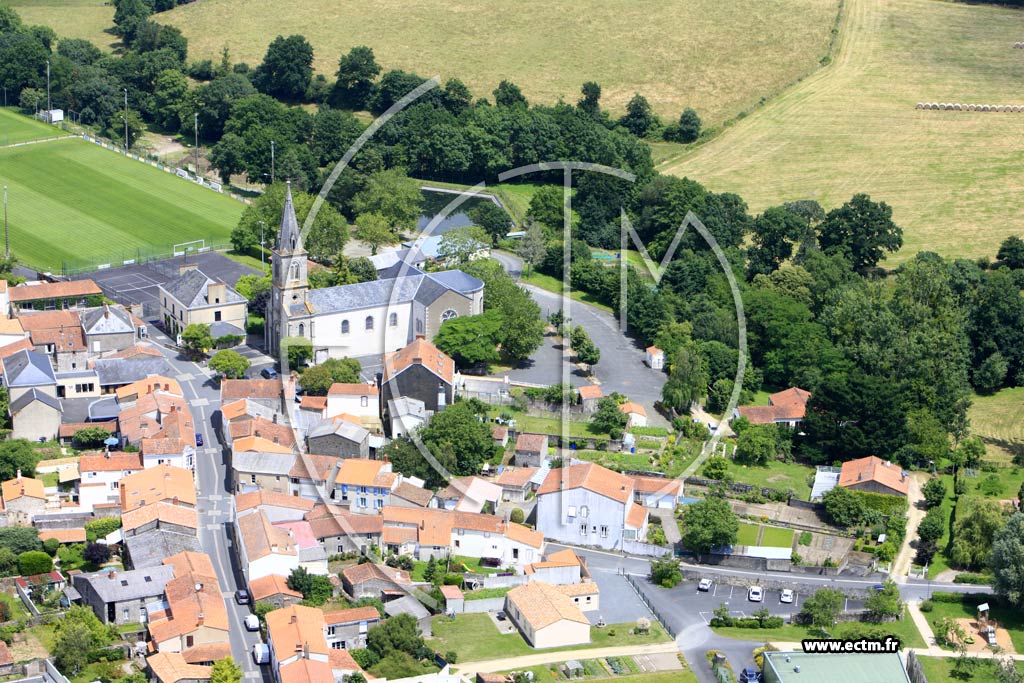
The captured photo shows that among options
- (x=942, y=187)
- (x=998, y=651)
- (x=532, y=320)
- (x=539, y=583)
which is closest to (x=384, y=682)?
(x=539, y=583)

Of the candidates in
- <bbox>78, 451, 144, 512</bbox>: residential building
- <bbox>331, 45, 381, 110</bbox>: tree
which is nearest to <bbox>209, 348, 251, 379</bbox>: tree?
<bbox>78, 451, 144, 512</bbox>: residential building

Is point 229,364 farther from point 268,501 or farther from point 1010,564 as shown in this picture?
point 1010,564

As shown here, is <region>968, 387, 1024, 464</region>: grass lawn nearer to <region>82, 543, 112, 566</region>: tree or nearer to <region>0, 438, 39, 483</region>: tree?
<region>82, 543, 112, 566</region>: tree

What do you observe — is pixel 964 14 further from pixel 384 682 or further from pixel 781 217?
pixel 384 682

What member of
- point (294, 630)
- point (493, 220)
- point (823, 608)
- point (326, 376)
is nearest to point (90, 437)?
point (326, 376)

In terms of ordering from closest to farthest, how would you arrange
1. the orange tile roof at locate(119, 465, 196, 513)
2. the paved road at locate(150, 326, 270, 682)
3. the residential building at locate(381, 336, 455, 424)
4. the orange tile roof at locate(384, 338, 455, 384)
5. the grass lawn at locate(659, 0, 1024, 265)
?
the paved road at locate(150, 326, 270, 682)
the orange tile roof at locate(119, 465, 196, 513)
the residential building at locate(381, 336, 455, 424)
the orange tile roof at locate(384, 338, 455, 384)
the grass lawn at locate(659, 0, 1024, 265)

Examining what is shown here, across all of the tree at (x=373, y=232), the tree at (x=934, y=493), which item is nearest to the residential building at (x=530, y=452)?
the tree at (x=934, y=493)
